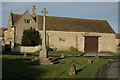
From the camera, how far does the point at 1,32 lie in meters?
48.5

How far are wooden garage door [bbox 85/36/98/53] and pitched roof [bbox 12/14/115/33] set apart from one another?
2070 mm

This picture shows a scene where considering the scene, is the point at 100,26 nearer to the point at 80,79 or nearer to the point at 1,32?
the point at 1,32

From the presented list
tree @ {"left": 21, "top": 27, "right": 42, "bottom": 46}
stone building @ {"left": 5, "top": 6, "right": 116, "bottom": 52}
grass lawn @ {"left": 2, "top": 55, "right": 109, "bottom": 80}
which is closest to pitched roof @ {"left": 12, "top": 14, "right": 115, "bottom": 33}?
stone building @ {"left": 5, "top": 6, "right": 116, "bottom": 52}

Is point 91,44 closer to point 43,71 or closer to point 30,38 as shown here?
point 30,38

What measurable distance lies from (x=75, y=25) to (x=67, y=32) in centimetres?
374

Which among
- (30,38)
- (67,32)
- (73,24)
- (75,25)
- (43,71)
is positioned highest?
(73,24)

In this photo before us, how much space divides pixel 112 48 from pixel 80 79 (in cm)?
3243

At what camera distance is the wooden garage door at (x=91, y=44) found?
37844 mm

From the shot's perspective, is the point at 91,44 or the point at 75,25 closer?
the point at 91,44

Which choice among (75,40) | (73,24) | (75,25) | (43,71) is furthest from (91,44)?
(43,71)

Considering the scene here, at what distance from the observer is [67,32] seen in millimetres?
36688

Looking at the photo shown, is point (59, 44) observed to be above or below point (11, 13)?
below

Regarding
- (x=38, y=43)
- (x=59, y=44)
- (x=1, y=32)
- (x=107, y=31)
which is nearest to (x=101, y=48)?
(x=107, y=31)

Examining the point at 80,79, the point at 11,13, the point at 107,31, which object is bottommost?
the point at 80,79
